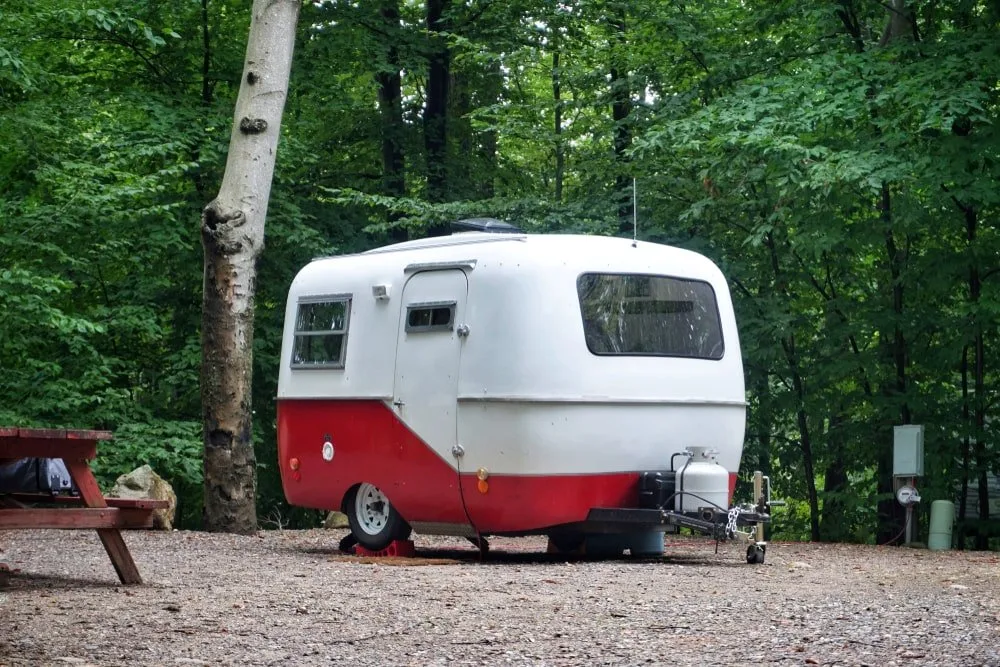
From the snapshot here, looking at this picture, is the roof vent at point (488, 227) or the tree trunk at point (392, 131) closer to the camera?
the roof vent at point (488, 227)

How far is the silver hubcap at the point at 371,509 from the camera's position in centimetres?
1158

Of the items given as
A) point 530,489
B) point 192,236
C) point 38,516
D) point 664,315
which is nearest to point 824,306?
point 664,315

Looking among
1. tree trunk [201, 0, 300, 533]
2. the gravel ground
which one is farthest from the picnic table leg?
tree trunk [201, 0, 300, 533]

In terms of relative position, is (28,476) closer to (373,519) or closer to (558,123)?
(373,519)

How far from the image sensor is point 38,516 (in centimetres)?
790

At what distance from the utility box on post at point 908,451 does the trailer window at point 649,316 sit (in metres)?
3.67

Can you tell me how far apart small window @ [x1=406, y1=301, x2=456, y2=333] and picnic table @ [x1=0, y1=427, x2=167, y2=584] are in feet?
10.1

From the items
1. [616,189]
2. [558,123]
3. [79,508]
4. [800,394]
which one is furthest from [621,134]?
[79,508]

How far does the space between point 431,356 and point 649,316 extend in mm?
1657

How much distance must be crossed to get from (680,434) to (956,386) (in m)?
5.68

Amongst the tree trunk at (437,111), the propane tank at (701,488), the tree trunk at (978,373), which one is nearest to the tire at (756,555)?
the propane tank at (701,488)

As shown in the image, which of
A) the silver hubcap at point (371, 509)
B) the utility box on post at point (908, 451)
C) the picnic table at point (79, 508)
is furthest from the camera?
the utility box on post at point (908, 451)

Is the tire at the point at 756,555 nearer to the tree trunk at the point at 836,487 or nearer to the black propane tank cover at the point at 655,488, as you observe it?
the black propane tank cover at the point at 655,488

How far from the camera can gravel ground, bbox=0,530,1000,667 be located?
5.79 m
